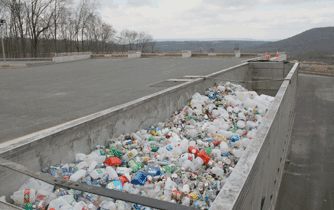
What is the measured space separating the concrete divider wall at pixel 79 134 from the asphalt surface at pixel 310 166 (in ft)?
14.5

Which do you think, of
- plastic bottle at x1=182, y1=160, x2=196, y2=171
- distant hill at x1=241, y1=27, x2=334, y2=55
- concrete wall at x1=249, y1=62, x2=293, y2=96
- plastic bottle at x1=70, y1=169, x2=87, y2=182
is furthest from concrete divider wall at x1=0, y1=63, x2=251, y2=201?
distant hill at x1=241, y1=27, x2=334, y2=55

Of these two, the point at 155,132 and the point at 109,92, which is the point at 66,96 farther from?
the point at 155,132

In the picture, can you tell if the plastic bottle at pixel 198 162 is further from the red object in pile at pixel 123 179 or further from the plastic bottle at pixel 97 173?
the plastic bottle at pixel 97 173

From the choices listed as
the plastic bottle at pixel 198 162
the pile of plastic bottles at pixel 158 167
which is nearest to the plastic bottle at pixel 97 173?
the pile of plastic bottles at pixel 158 167

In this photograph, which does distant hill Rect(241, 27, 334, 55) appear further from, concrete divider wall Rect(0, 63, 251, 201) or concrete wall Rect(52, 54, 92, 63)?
concrete divider wall Rect(0, 63, 251, 201)

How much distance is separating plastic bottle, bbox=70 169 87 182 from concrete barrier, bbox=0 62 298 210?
39 centimetres

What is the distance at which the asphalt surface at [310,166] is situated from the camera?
8125mm

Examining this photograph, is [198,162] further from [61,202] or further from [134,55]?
[134,55]

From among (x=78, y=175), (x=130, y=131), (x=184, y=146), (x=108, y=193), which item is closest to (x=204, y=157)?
(x=184, y=146)

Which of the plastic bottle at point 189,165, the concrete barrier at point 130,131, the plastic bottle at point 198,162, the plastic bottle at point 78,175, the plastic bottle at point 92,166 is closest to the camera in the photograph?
the concrete barrier at point 130,131

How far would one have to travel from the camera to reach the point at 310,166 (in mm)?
10586

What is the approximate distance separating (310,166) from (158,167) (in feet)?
26.0

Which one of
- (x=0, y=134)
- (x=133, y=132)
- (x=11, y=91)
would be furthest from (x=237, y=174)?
(x=11, y=91)

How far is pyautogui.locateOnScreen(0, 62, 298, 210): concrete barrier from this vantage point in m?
3.01
